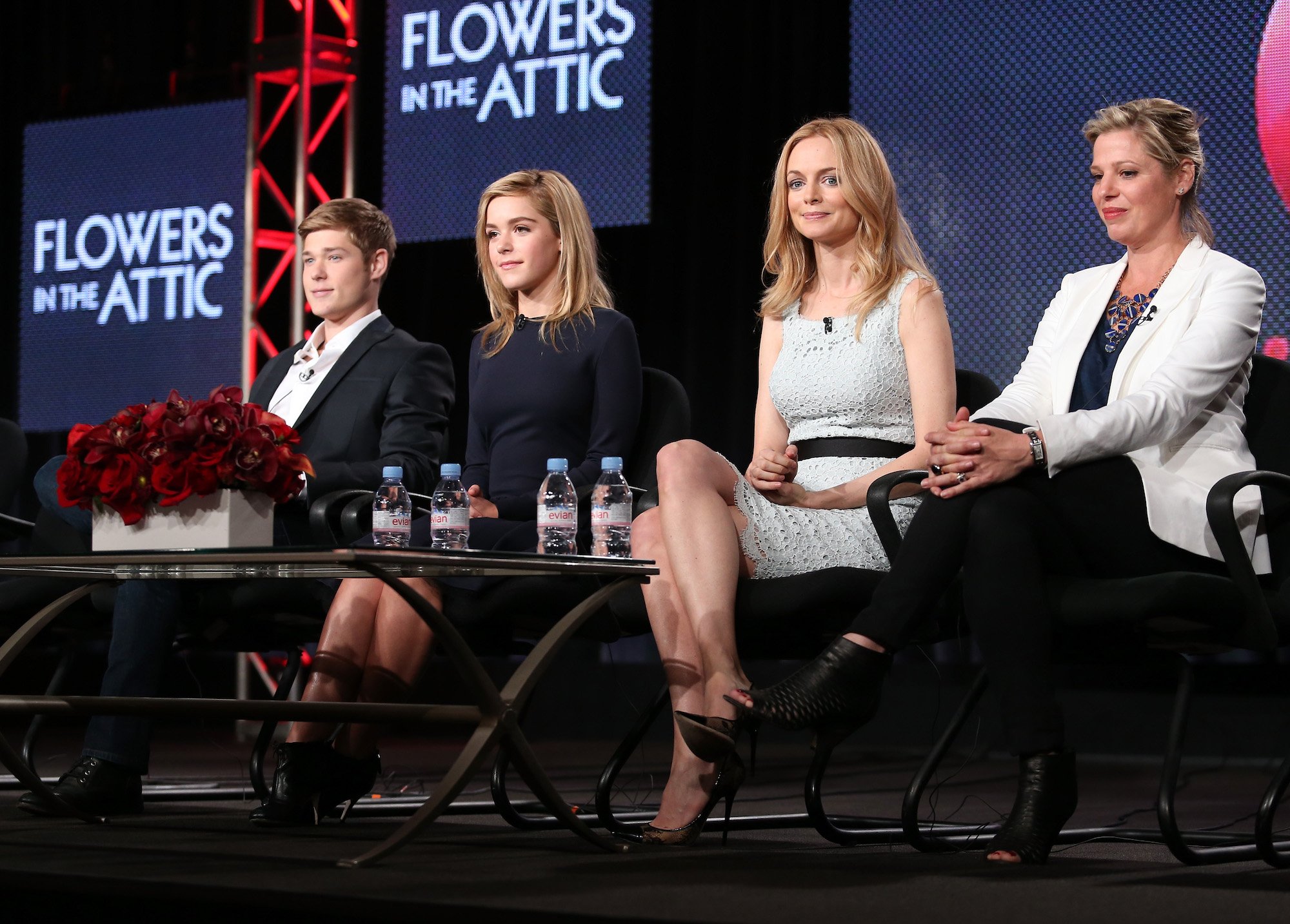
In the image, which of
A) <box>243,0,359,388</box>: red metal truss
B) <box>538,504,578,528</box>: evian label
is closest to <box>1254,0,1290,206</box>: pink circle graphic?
<box>538,504,578,528</box>: evian label

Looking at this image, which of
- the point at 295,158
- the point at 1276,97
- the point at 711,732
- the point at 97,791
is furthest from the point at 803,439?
the point at 295,158

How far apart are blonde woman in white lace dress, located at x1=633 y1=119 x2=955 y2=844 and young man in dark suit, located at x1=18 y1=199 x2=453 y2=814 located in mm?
809

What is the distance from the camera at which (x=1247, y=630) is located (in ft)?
7.70

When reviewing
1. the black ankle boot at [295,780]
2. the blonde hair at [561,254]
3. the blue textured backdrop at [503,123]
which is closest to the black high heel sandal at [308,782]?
the black ankle boot at [295,780]

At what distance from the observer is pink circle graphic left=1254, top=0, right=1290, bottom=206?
14.2 ft

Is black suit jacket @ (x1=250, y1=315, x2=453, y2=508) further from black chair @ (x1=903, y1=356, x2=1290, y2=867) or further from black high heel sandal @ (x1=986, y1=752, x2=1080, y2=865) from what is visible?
black high heel sandal @ (x1=986, y1=752, x2=1080, y2=865)

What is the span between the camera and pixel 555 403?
3.25 m

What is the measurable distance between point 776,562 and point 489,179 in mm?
3227

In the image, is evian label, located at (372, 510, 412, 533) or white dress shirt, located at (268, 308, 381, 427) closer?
evian label, located at (372, 510, 412, 533)

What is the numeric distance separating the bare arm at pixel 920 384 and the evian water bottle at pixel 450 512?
546 mm

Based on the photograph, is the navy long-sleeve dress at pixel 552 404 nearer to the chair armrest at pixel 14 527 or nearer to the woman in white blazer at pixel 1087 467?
the woman in white blazer at pixel 1087 467

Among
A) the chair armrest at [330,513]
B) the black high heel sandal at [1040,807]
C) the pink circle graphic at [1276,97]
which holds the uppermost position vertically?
the pink circle graphic at [1276,97]

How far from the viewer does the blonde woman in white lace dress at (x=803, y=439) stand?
8.34 ft

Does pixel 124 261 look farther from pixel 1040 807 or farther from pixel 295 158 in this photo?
pixel 1040 807
